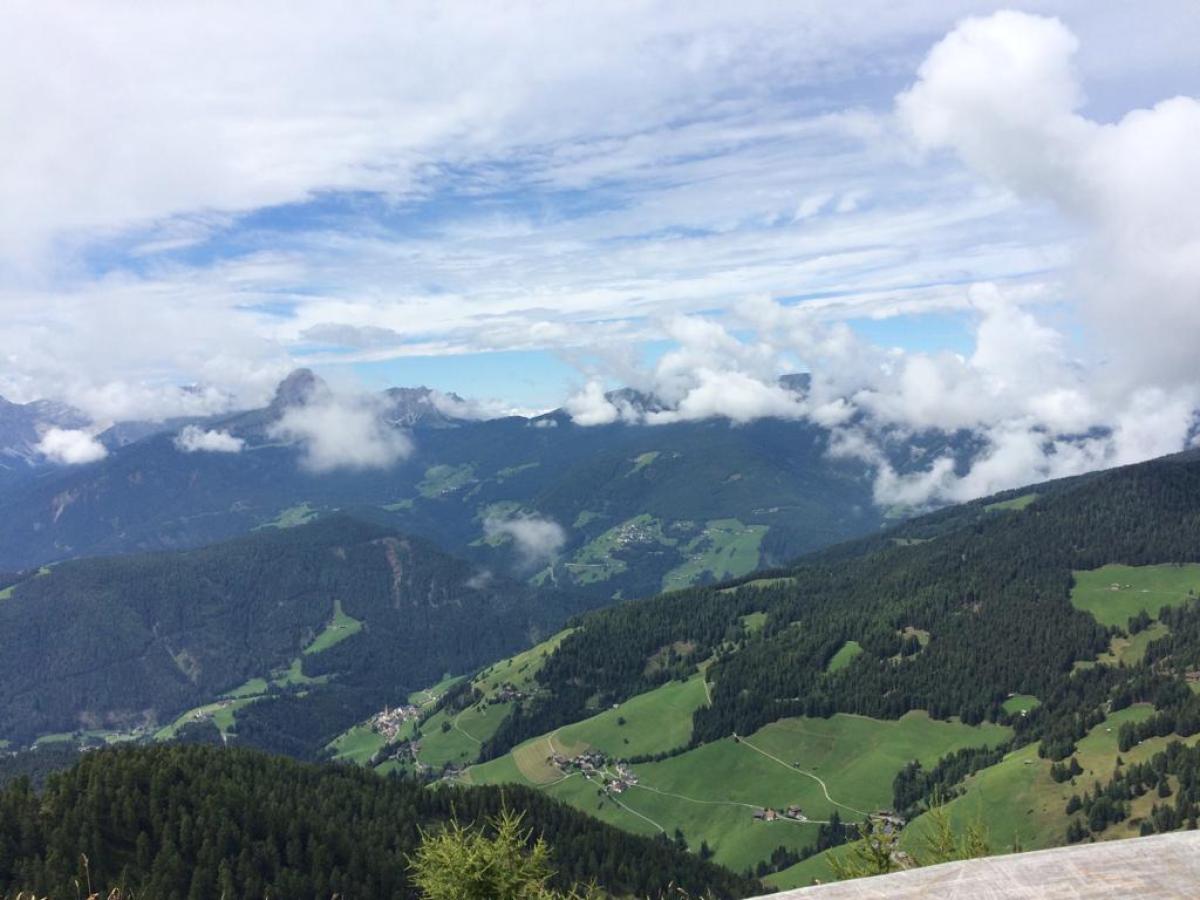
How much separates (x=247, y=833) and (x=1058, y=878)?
4615 inches

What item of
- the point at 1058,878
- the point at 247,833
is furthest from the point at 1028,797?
the point at 1058,878

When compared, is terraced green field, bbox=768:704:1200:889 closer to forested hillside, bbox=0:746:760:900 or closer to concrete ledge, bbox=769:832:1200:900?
forested hillside, bbox=0:746:760:900

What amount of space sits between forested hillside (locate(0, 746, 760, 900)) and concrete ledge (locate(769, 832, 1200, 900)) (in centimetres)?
7814

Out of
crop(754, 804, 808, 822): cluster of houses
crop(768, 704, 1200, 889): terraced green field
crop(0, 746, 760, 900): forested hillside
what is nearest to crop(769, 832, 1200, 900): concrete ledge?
crop(0, 746, 760, 900): forested hillside

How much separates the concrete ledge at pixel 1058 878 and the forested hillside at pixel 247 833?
78.1 metres

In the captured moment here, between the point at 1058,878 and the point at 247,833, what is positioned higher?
the point at 1058,878

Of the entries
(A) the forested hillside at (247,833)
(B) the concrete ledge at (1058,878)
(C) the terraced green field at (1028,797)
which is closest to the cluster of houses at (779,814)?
(C) the terraced green field at (1028,797)

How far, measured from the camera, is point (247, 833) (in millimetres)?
102562

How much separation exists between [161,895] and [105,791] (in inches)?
711

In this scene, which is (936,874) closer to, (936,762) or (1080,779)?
(1080,779)

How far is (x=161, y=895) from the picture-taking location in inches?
3324

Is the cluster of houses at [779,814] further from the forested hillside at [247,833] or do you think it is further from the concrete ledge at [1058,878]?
the concrete ledge at [1058,878]

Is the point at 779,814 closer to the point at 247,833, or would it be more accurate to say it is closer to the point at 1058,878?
the point at 247,833

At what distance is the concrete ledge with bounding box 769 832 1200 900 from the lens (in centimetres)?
877
